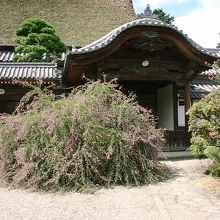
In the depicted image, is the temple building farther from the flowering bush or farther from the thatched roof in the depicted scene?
the thatched roof

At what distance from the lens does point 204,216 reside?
5.05 metres

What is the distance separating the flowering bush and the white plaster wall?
4963mm

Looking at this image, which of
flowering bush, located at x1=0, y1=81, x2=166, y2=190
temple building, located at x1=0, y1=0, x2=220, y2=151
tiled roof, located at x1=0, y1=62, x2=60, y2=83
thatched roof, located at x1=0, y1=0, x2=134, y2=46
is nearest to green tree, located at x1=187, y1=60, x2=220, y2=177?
flowering bush, located at x1=0, y1=81, x2=166, y2=190

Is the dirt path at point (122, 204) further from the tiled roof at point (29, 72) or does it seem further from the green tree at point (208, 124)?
the tiled roof at point (29, 72)

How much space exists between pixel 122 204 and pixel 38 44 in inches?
481

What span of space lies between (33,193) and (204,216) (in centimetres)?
296

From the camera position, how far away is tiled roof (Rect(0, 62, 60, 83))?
12248 millimetres

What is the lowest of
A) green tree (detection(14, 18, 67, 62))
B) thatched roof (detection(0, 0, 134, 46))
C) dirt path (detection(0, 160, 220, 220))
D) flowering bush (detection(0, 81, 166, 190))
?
dirt path (detection(0, 160, 220, 220))

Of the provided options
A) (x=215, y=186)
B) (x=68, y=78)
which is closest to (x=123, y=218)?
(x=215, y=186)

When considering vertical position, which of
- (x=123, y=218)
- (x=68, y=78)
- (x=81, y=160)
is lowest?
(x=123, y=218)

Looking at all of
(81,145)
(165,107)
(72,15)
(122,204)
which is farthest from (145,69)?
(72,15)

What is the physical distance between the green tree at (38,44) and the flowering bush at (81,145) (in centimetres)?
894

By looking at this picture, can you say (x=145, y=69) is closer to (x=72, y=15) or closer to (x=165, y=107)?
(x=165, y=107)

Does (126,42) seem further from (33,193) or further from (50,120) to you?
(33,193)
